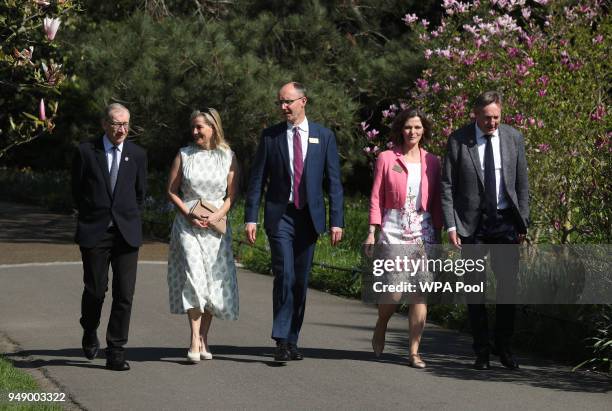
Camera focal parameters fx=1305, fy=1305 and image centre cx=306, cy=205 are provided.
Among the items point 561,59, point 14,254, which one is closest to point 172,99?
point 14,254

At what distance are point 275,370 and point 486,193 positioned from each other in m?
1.84

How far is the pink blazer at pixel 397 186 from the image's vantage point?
29.0 feet

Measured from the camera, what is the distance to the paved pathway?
25.0 ft

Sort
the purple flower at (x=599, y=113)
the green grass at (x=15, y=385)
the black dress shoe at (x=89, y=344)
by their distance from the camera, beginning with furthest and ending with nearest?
1. the purple flower at (x=599, y=113)
2. the black dress shoe at (x=89, y=344)
3. the green grass at (x=15, y=385)

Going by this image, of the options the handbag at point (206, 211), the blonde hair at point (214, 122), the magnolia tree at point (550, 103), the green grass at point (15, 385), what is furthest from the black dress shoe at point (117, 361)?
the magnolia tree at point (550, 103)

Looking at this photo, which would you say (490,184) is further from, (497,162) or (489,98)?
(489,98)

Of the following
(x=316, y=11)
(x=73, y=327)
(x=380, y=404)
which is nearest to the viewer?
(x=380, y=404)

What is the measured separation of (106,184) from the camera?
8.76 m

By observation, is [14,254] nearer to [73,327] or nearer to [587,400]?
[73,327]

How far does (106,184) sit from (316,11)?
14036 millimetres

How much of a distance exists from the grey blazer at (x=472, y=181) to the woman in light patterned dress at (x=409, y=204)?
0.16 metres

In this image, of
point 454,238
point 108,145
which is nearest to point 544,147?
point 454,238

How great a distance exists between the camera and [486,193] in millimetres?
8734

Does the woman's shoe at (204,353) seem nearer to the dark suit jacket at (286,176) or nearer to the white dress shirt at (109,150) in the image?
the dark suit jacket at (286,176)
